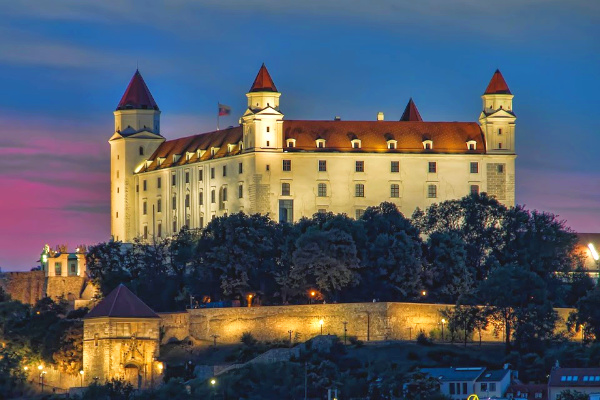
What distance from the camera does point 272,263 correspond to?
11538cm

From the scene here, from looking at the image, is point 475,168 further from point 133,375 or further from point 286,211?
point 133,375

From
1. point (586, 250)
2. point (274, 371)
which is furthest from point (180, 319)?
point (586, 250)

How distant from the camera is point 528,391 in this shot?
9588 cm

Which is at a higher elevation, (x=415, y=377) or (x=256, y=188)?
(x=256, y=188)

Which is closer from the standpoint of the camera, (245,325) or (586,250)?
(245,325)

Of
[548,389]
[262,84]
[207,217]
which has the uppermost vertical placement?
[262,84]

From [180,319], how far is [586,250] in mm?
33289

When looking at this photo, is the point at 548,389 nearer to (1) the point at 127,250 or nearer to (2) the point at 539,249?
(2) the point at 539,249

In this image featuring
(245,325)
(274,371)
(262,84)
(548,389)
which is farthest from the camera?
(262,84)

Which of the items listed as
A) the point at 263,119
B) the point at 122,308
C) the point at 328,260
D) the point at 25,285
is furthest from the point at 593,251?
the point at 122,308

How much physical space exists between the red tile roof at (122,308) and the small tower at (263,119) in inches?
872

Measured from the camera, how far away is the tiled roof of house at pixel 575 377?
94.6 meters

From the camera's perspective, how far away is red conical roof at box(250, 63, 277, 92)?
129 meters

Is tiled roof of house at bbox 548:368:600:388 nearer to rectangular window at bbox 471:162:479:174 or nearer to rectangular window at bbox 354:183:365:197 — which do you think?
rectangular window at bbox 354:183:365:197
